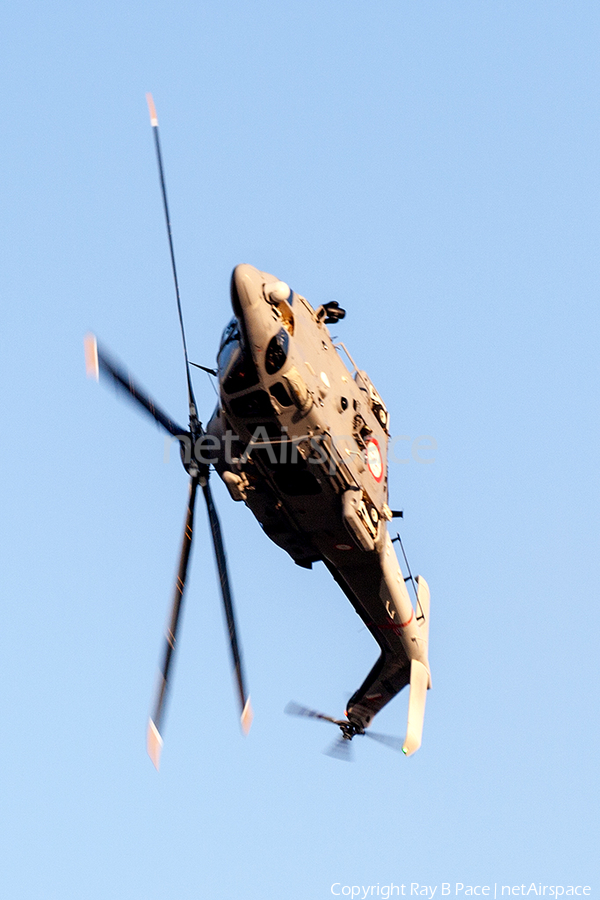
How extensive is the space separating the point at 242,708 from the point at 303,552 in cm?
484

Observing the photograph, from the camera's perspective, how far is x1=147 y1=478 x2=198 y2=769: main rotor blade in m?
33.9

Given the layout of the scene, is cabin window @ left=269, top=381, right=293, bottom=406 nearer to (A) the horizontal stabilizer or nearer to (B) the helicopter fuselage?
(B) the helicopter fuselage

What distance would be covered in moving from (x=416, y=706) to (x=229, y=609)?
8.78m

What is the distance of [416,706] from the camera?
42188 millimetres

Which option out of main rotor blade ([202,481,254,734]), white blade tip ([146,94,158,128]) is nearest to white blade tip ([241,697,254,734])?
main rotor blade ([202,481,254,734])

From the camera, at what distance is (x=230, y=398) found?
1356 inches

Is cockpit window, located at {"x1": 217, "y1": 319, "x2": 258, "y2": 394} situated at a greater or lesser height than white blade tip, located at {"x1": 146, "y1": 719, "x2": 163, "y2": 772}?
greater

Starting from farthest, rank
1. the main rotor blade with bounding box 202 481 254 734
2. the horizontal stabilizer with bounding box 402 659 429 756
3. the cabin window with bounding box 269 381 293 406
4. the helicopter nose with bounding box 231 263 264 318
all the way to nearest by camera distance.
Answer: the horizontal stabilizer with bounding box 402 659 429 756 < the main rotor blade with bounding box 202 481 254 734 < the cabin window with bounding box 269 381 293 406 < the helicopter nose with bounding box 231 263 264 318

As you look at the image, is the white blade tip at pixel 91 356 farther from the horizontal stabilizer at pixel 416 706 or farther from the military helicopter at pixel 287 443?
the horizontal stabilizer at pixel 416 706

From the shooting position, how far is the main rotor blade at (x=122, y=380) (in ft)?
112

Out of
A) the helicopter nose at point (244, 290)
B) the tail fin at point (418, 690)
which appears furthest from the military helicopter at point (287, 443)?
the tail fin at point (418, 690)

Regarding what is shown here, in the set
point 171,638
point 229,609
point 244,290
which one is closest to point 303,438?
point 244,290

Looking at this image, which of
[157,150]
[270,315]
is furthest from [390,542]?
[157,150]

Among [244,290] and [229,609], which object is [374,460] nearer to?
[229,609]
